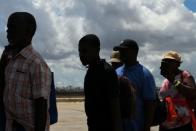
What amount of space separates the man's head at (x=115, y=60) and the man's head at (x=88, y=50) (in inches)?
67.3

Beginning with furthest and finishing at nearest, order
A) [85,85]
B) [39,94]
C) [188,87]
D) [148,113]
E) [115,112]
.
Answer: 1. [188,87]
2. [148,113]
3. [85,85]
4. [115,112]
5. [39,94]

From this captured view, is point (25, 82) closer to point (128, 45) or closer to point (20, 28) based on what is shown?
point (20, 28)

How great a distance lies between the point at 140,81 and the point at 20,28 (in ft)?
6.52

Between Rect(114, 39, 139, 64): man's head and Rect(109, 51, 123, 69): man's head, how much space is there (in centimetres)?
63

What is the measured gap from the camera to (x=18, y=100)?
4844mm

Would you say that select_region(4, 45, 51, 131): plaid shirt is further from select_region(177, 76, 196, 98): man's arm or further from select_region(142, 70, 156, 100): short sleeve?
select_region(177, 76, 196, 98): man's arm

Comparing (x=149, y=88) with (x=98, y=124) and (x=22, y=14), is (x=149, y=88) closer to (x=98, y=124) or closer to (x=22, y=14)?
(x=98, y=124)

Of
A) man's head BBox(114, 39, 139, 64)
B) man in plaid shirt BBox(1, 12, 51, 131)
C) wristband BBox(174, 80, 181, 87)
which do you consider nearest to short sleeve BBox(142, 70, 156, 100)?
man's head BBox(114, 39, 139, 64)

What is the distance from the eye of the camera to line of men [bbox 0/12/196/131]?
4859 mm

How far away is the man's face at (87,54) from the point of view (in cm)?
551

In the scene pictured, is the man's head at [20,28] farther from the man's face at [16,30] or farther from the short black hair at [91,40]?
the short black hair at [91,40]

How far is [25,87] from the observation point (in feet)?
16.0

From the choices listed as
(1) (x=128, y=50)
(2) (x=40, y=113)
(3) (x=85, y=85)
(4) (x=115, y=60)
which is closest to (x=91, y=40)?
(3) (x=85, y=85)

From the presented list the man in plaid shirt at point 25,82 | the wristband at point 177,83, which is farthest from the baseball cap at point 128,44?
the man in plaid shirt at point 25,82
